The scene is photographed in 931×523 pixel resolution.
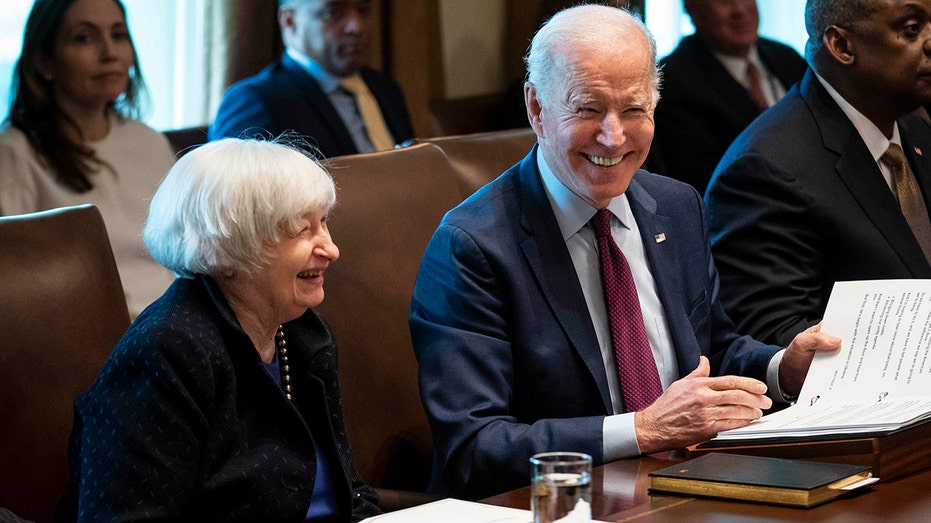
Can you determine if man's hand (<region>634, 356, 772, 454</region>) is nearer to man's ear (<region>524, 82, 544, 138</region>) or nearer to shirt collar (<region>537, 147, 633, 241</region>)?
shirt collar (<region>537, 147, 633, 241</region>)

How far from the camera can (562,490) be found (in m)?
1.23

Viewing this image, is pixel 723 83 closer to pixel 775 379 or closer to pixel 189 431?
pixel 775 379

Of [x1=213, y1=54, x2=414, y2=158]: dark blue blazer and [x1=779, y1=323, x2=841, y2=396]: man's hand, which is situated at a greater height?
[x1=213, y1=54, x2=414, y2=158]: dark blue blazer

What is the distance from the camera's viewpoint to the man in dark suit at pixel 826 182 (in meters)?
2.44

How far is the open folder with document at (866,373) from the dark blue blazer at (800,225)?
0.48 m

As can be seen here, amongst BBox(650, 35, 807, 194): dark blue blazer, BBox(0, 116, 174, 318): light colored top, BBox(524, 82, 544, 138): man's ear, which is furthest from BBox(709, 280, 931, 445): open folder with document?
BBox(650, 35, 807, 194): dark blue blazer

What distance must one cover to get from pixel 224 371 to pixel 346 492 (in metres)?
0.29

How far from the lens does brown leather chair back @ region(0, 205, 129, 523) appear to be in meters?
1.75

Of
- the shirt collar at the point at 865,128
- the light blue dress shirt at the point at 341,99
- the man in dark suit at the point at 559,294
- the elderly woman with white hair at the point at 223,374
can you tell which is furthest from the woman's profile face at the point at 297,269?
the light blue dress shirt at the point at 341,99

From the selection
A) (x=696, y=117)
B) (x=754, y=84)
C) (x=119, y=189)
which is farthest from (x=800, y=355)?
(x=754, y=84)

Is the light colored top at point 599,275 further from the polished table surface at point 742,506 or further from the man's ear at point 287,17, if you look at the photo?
the man's ear at point 287,17

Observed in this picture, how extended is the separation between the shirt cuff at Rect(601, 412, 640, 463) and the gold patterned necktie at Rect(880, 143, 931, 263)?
1.07m

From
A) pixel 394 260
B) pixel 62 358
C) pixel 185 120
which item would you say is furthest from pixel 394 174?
pixel 185 120

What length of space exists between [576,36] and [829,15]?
0.86 m
